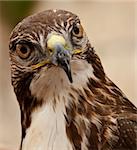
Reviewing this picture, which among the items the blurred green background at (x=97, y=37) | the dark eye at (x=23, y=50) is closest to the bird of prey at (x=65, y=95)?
the dark eye at (x=23, y=50)

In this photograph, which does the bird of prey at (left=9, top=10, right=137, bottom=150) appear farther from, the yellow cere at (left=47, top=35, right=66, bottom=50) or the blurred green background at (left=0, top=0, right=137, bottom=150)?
the blurred green background at (left=0, top=0, right=137, bottom=150)

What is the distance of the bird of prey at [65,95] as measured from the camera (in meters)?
0.82

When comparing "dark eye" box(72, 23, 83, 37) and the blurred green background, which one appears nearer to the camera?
"dark eye" box(72, 23, 83, 37)

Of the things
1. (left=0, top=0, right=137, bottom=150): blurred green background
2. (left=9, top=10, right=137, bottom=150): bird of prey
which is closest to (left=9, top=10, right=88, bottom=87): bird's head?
(left=9, top=10, right=137, bottom=150): bird of prey

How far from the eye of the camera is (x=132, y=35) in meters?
1.29

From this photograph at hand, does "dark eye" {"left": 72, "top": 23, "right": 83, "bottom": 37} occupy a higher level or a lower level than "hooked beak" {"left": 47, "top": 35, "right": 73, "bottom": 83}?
higher

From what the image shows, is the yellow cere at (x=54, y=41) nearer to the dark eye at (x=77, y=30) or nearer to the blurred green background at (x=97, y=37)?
the dark eye at (x=77, y=30)

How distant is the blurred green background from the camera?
1206mm

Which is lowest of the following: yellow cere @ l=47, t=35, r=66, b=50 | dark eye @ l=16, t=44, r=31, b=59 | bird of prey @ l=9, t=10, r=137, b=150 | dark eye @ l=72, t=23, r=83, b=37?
bird of prey @ l=9, t=10, r=137, b=150

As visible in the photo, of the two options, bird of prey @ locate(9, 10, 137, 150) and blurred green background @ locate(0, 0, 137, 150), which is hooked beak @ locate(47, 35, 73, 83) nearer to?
bird of prey @ locate(9, 10, 137, 150)

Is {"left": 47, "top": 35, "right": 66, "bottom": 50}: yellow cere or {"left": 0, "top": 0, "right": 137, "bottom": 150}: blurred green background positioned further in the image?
{"left": 0, "top": 0, "right": 137, "bottom": 150}: blurred green background

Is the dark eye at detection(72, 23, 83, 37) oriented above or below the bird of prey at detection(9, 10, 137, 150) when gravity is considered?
above

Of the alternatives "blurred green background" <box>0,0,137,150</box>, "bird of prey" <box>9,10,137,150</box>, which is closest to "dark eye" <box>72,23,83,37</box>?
"bird of prey" <box>9,10,137,150</box>

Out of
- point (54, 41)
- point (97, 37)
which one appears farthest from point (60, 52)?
point (97, 37)
